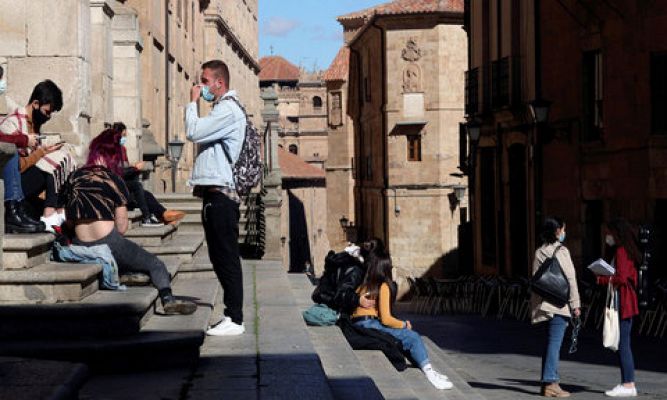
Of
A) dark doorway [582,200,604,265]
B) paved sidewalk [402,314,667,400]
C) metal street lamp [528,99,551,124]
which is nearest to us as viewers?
paved sidewalk [402,314,667,400]

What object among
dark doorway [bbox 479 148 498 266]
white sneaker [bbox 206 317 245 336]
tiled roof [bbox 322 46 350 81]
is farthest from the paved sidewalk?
tiled roof [bbox 322 46 350 81]

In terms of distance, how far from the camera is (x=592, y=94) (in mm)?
25062

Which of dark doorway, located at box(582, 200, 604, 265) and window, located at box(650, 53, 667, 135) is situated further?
dark doorway, located at box(582, 200, 604, 265)

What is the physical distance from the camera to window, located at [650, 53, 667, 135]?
2191 centimetres

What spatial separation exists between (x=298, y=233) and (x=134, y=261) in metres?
71.1

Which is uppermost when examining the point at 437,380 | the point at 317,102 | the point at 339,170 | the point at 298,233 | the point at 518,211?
the point at 317,102

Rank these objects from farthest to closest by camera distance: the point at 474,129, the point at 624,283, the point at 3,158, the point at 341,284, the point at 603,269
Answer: the point at 474,129 < the point at 624,283 < the point at 603,269 < the point at 341,284 < the point at 3,158

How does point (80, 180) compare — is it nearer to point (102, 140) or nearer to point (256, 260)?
point (102, 140)

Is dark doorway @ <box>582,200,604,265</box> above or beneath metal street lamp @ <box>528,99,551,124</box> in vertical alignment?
beneath

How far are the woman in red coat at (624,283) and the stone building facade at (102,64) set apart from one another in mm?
4546

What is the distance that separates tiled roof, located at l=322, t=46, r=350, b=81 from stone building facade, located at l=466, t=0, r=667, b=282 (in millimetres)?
47001

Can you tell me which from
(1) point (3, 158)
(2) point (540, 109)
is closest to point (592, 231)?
(2) point (540, 109)

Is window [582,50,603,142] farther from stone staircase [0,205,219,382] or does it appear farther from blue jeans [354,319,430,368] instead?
stone staircase [0,205,219,382]

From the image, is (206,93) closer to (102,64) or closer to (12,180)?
(12,180)
